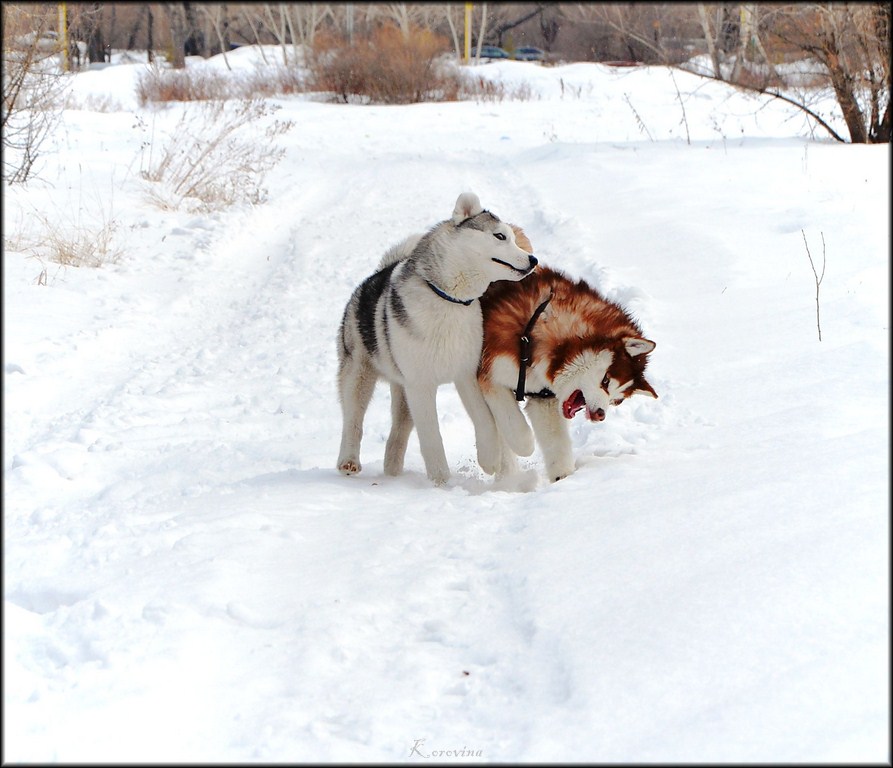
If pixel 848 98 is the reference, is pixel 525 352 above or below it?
below

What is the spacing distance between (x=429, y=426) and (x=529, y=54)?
162ft

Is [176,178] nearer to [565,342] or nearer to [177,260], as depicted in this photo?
[177,260]

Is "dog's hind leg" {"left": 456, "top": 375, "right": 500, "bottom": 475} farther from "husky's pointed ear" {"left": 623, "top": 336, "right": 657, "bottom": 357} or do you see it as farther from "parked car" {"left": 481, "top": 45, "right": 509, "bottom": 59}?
"parked car" {"left": 481, "top": 45, "right": 509, "bottom": 59}

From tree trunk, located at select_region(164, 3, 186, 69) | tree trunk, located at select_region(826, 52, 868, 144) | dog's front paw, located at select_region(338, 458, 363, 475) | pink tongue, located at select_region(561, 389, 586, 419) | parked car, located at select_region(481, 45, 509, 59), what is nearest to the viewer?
pink tongue, located at select_region(561, 389, 586, 419)

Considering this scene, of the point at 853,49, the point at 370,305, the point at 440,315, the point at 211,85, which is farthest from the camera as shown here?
the point at 211,85

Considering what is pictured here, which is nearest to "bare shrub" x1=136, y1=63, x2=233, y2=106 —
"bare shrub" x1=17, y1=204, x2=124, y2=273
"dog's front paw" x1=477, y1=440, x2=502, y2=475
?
"bare shrub" x1=17, y1=204, x2=124, y2=273

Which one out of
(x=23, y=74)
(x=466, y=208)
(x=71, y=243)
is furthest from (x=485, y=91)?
(x=466, y=208)

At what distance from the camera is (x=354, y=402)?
4.87 metres

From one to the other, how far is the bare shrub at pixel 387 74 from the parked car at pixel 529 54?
79.6 feet

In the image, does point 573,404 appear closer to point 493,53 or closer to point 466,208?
point 466,208

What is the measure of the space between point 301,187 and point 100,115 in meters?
6.40

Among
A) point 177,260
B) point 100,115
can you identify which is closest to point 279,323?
point 177,260

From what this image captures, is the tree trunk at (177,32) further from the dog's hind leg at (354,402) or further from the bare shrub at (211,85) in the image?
the dog's hind leg at (354,402)

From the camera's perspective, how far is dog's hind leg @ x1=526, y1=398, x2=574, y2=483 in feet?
14.6
